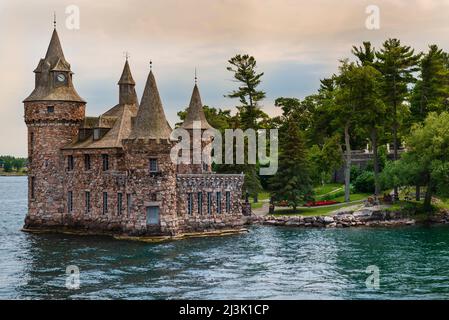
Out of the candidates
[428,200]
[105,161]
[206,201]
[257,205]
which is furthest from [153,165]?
[428,200]

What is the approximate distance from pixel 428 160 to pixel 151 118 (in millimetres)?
27164

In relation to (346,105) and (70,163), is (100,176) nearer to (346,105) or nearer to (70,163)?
(70,163)

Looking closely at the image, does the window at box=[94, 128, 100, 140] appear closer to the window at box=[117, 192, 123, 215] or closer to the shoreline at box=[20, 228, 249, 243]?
the window at box=[117, 192, 123, 215]

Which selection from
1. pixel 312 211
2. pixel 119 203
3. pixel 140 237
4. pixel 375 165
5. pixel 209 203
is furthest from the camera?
pixel 375 165

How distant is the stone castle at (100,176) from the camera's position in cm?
5456

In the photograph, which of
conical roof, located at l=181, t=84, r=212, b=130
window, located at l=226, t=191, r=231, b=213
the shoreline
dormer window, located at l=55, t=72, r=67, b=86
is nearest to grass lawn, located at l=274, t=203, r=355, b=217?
the shoreline

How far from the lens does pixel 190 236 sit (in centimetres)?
5719

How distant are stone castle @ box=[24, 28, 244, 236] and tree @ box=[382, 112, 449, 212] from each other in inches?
666

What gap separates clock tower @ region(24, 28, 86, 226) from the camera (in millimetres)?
61125

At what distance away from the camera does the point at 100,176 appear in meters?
59.2

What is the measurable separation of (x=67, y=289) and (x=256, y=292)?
31.7 feet

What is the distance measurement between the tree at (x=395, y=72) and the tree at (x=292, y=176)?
9.64 metres

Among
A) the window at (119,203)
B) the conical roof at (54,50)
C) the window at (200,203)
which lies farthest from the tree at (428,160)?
the conical roof at (54,50)

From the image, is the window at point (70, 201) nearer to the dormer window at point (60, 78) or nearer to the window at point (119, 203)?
the window at point (119, 203)
